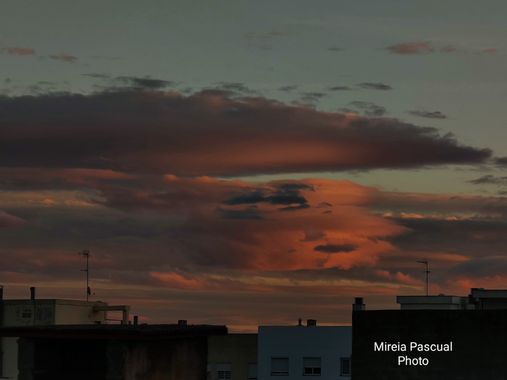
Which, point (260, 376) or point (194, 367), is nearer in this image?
point (194, 367)

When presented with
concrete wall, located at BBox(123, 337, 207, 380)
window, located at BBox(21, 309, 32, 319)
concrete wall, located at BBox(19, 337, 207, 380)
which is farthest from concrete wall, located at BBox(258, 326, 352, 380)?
window, located at BBox(21, 309, 32, 319)

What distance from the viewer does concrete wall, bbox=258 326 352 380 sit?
8394 cm

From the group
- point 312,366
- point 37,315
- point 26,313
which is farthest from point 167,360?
point 26,313

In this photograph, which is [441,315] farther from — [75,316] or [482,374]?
[75,316]

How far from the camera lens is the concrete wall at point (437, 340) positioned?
73938mm

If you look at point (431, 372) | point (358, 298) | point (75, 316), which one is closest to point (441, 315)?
point (431, 372)

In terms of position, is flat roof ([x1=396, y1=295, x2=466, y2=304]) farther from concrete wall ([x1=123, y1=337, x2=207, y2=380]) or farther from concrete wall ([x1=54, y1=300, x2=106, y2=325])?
concrete wall ([x1=54, y1=300, x2=106, y2=325])

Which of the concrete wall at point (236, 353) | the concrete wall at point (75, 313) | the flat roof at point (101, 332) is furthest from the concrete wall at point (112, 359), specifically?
the concrete wall at point (75, 313)

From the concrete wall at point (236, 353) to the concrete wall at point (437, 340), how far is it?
1357 cm

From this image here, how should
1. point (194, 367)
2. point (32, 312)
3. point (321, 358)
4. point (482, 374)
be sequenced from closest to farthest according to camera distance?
1. point (194, 367)
2. point (482, 374)
3. point (321, 358)
4. point (32, 312)

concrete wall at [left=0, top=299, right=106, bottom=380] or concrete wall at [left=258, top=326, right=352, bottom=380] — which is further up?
concrete wall at [left=0, top=299, right=106, bottom=380]

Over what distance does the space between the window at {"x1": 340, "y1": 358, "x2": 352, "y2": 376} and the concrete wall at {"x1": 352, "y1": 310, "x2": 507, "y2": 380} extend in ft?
22.4

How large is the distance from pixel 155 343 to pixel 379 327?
16.3 m

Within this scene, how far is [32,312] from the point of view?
108 metres
